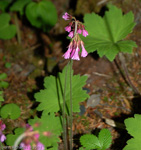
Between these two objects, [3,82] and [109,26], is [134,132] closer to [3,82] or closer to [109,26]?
[109,26]

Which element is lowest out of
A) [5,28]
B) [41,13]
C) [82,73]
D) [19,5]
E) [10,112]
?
[10,112]

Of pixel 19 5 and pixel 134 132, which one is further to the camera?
pixel 19 5

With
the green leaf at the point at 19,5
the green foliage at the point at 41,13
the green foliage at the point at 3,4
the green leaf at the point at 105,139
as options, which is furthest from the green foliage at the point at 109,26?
the green foliage at the point at 3,4

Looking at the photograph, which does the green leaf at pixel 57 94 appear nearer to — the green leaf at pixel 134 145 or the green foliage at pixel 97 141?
the green foliage at pixel 97 141

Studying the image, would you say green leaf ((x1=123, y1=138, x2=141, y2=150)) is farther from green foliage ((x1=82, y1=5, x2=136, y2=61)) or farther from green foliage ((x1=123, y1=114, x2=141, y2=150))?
green foliage ((x1=82, y1=5, x2=136, y2=61))

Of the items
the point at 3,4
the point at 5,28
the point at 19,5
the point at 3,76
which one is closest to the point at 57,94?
the point at 3,76

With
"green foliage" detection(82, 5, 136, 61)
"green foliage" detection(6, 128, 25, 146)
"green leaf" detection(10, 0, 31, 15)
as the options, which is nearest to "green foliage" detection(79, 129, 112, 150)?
"green foliage" detection(6, 128, 25, 146)

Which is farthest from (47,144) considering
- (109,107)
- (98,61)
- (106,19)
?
(106,19)
